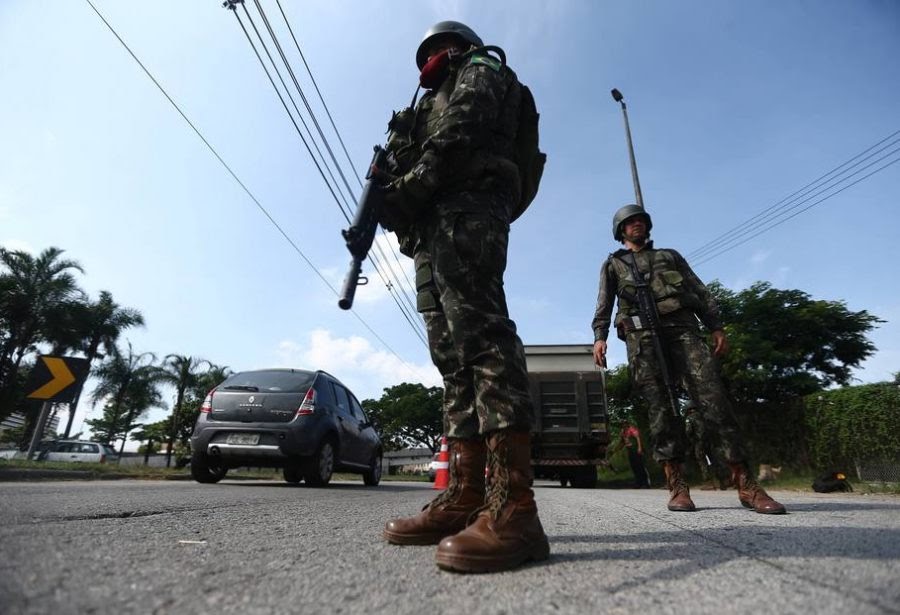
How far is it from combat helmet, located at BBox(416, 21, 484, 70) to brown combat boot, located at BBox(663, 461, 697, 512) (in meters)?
2.91

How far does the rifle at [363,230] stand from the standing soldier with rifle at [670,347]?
2.16m

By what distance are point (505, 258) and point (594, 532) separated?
3.95 ft

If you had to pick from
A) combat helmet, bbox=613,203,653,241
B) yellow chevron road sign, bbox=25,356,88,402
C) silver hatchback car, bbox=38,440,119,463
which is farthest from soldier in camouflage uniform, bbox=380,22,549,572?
silver hatchback car, bbox=38,440,119,463

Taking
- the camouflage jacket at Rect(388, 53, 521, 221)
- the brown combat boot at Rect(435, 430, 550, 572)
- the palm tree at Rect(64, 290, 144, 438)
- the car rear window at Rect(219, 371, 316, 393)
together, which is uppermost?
the palm tree at Rect(64, 290, 144, 438)

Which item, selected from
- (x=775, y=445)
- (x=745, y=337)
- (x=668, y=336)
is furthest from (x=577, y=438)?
(x=668, y=336)

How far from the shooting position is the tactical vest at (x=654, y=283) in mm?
3480

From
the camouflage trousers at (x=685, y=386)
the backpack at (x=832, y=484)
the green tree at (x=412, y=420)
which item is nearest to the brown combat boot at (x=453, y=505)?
the camouflage trousers at (x=685, y=386)

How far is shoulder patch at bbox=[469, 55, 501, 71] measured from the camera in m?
2.00

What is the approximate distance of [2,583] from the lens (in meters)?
0.91

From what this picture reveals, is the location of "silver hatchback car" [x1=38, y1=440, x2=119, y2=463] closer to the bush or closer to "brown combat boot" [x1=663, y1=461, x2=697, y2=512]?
"brown combat boot" [x1=663, y1=461, x2=697, y2=512]

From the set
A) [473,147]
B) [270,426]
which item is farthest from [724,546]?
[270,426]

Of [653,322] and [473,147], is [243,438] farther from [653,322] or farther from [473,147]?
[473,147]

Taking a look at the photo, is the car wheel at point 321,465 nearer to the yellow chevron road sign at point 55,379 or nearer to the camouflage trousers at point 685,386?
the camouflage trousers at point 685,386

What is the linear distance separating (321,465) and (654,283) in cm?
439
